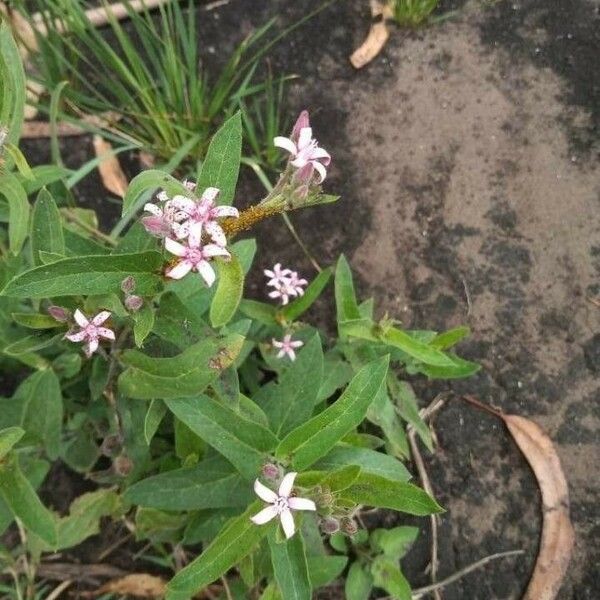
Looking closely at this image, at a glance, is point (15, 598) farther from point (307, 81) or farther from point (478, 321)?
point (307, 81)

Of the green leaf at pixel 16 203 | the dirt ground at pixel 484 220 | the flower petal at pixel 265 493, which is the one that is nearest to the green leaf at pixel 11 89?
the green leaf at pixel 16 203

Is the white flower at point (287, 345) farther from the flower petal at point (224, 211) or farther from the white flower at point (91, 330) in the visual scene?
the flower petal at point (224, 211)

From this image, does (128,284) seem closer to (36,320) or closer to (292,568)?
(36,320)

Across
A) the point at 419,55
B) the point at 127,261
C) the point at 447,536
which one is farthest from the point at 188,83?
the point at 447,536

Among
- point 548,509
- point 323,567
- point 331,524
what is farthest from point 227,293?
point 548,509

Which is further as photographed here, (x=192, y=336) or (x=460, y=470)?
(x=460, y=470)
